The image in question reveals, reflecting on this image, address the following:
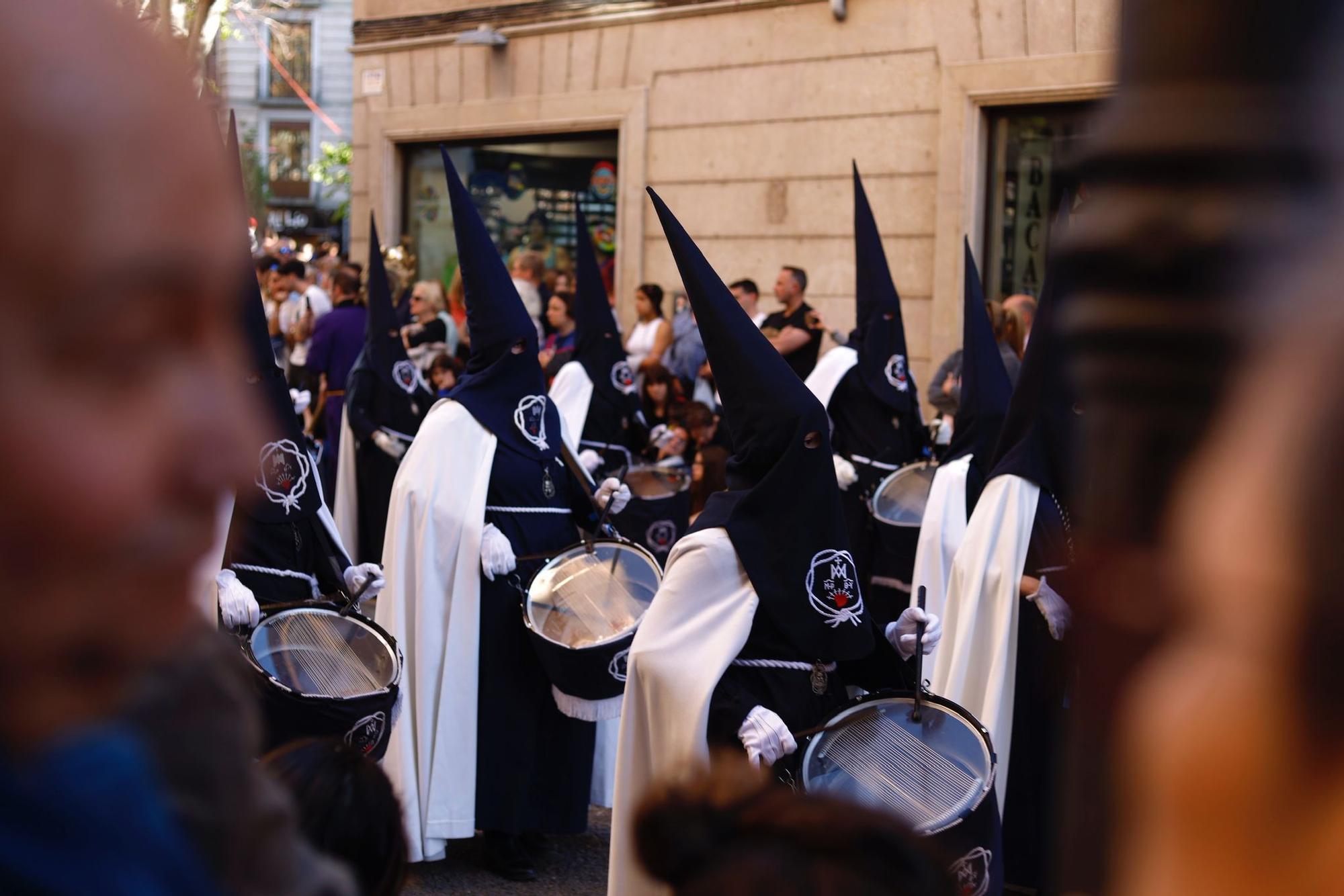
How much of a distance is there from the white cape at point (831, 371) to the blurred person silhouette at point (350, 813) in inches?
257

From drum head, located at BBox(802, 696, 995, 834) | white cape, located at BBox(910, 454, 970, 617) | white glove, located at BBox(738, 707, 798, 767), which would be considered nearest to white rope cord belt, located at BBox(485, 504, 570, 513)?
white cape, located at BBox(910, 454, 970, 617)

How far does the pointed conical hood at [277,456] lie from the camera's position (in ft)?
15.6

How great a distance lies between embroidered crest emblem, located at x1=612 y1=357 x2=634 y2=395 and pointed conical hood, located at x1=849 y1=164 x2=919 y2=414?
170 cm

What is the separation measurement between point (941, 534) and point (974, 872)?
3.10 m

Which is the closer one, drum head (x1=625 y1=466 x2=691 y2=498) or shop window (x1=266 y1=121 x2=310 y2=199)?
drum head (x1=625 y1=466 x2=691 y2=498)

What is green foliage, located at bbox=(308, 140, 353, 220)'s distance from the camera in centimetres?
4058

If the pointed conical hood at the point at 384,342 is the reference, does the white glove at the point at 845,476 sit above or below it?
below

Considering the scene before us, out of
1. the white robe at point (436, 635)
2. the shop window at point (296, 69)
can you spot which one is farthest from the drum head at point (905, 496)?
Result: the shop window at point (296, 69)

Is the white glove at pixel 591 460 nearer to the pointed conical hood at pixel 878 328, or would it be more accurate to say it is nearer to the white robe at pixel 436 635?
the pointed conical hood at pixel 878 328

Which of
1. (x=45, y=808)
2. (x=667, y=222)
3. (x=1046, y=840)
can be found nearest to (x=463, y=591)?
(x=667, y=222)

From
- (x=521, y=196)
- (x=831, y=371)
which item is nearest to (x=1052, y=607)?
(x=831, y=371)

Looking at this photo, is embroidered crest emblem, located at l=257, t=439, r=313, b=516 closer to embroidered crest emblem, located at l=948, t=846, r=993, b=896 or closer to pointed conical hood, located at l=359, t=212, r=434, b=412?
embroidered crest emblem, located at l=948, t=846, r=993, b=896

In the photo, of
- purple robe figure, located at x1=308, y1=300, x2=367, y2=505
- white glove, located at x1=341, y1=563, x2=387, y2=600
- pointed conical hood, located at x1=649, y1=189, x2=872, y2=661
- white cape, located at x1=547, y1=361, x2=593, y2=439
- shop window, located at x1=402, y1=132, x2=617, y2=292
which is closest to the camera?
pointed conical hood, located at x1=649, y1=189, x2=872, y2=661

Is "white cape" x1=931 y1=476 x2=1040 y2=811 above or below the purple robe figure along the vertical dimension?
below
